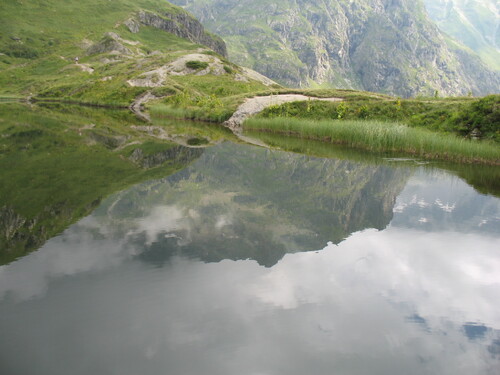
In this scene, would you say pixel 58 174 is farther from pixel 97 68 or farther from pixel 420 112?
pixel 97 68

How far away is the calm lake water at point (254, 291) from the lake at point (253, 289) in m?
0.03

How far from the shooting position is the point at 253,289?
7.16 meters

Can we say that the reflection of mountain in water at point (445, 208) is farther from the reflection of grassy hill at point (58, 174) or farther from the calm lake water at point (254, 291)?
the reflection of grassy hill at point (58, 174)

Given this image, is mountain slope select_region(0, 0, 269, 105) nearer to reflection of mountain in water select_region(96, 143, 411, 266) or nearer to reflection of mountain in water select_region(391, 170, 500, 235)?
reflection of mountain in water select_region(96, 143, 411, 266)

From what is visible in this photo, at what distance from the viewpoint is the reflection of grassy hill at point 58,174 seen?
9.57 meters

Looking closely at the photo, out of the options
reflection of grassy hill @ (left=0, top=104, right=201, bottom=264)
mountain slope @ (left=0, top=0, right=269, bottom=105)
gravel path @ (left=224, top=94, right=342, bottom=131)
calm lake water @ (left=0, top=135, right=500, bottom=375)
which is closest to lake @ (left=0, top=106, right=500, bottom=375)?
calm lake water @ (left=0, top=135, right=500, bottom=375)

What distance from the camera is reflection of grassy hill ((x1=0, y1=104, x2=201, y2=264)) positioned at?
31.4 feet

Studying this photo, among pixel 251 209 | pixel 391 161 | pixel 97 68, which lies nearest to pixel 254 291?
pixel 251 209

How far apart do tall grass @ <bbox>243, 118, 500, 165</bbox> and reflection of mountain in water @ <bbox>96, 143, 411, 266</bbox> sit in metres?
6.87

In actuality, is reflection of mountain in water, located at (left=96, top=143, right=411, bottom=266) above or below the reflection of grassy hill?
above

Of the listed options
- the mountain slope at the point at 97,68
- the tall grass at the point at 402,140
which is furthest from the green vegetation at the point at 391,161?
the mountain slope at the point at 97,68

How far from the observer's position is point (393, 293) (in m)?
7.30

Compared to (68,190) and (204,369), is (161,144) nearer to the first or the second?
(68,190)

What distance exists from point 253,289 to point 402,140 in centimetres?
2367
